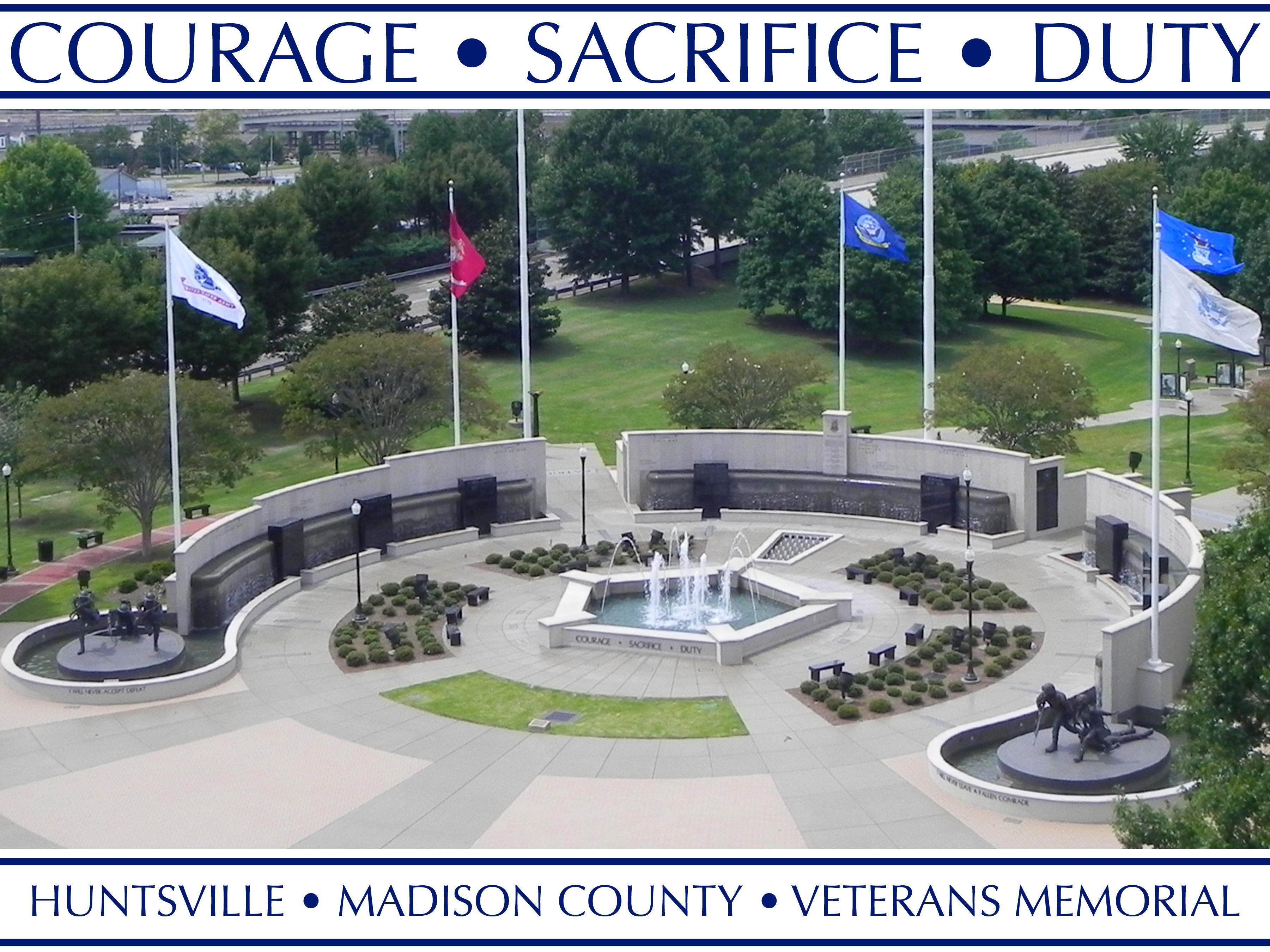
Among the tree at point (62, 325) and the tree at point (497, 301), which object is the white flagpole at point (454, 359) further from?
the tree at point (497, 301)

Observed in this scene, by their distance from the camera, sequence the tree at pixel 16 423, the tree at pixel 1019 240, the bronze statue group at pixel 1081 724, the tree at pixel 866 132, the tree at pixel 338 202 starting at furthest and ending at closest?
the tree at pixel 866 132 < the tree at pixel 338 202 < the tree at pixel 1019 240 < the tree at pixel 16 423 < the bronze statue group at pixel 1081 724

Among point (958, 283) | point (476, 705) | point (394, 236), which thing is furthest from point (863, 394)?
point (476, 705)

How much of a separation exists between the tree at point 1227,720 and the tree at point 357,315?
4747 centimetres

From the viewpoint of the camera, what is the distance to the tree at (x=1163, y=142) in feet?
348

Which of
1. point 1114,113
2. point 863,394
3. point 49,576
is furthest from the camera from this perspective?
point 1114,113

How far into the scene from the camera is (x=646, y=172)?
3570 inches

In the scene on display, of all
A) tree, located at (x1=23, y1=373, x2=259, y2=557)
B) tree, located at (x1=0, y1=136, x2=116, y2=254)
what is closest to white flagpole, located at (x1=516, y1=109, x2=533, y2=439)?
tree, located at (x1=23, y1=373, x2=259, y2=557)

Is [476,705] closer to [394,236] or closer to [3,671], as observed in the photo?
[3,671]

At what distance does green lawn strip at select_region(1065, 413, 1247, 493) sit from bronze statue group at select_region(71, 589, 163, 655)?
2963cm

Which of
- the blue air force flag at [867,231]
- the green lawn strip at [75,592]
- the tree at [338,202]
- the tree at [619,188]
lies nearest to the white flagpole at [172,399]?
the green lawn strip at [75,592]

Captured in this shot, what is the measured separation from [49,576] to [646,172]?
48.6 metres

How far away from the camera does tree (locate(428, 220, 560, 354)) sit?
77875mm

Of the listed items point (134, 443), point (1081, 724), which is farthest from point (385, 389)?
point (1081, 724)

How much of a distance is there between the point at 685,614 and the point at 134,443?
16.6 metres
